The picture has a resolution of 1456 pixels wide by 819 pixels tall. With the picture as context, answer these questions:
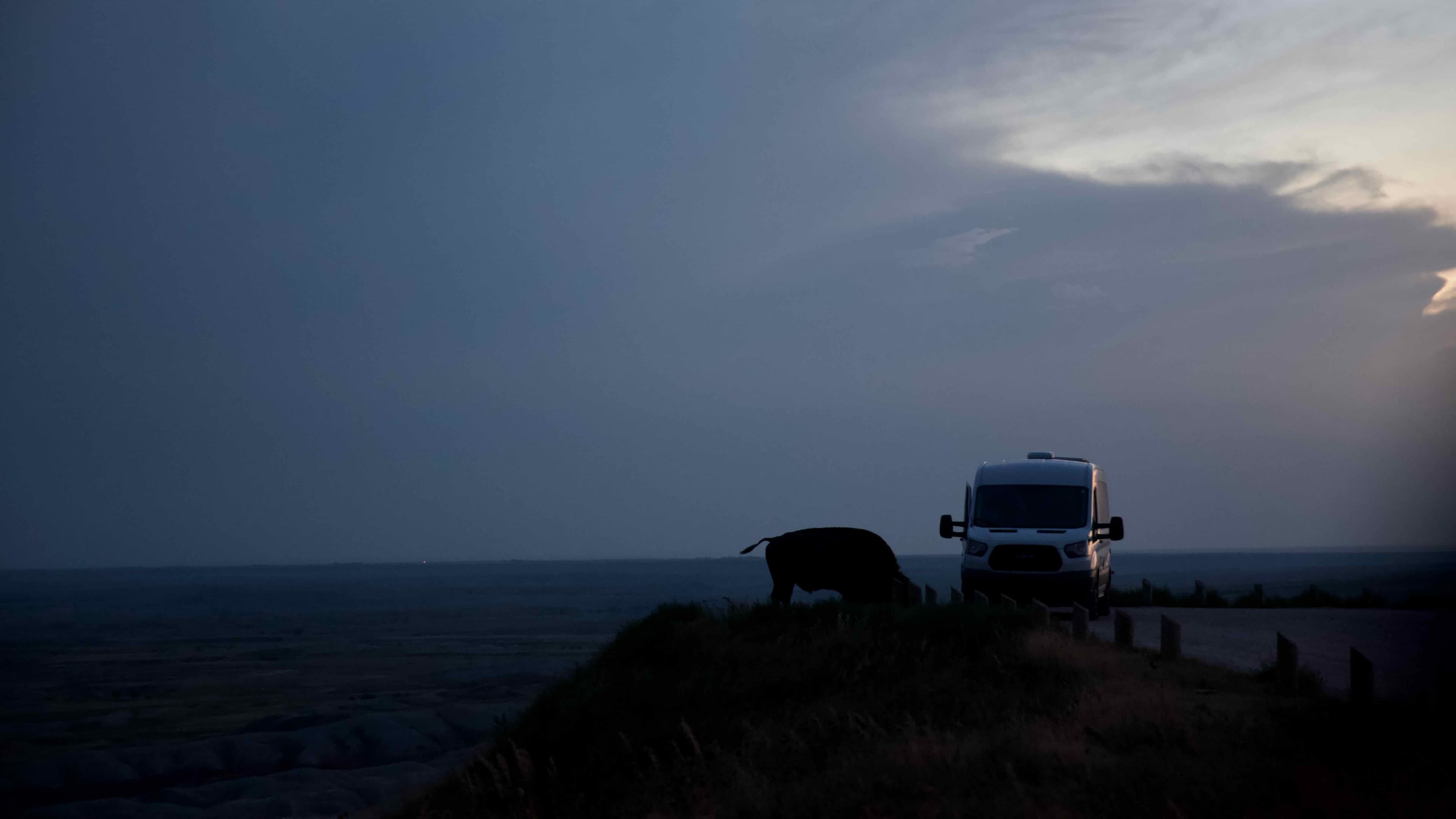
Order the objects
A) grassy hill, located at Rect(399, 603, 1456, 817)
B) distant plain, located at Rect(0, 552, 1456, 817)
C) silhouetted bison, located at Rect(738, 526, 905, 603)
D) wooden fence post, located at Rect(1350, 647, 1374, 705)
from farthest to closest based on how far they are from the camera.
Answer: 1. distant plain, located at Rect(0, 552, 1456, 817)
2. silhouetted bison, located at Rect(738, 526, 905, 603)
3. wooden fence post, located at Rect(1350, 647, 1374, 705)
4. grassy hill, located at Rect(399, 603, 1456, 817)

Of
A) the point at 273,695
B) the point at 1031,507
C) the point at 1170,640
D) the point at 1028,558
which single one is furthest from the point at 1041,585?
the point at 273,695

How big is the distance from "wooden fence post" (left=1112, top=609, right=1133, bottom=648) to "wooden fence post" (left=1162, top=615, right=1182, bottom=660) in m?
0.83

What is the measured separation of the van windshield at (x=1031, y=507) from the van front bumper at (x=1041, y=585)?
3.11ft

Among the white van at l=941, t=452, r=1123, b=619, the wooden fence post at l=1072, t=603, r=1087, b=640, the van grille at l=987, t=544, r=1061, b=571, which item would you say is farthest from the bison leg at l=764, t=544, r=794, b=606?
the wooden fence post at l=1072, t=603, r=1087, b=640

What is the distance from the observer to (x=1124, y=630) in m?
16.0

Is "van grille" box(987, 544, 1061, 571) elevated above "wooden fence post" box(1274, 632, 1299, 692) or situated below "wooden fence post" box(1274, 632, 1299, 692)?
above

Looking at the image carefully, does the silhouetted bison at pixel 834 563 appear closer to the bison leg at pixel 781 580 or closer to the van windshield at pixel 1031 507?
the bison leg at pixel 781 580

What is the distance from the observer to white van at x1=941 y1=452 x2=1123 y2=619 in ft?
68.6

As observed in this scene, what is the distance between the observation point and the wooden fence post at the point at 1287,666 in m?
13.1

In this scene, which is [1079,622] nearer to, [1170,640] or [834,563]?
[1170,640]

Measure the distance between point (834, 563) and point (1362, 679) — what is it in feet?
32.4

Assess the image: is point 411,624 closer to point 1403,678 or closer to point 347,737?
point 347,737

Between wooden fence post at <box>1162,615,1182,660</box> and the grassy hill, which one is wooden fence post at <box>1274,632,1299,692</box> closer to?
the grassy hill

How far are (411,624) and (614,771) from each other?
10029cm
